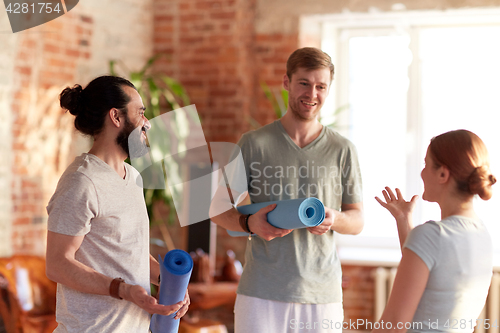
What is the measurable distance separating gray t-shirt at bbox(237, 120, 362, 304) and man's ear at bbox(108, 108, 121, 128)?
0.52 m

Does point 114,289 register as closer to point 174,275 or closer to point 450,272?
point 174,275

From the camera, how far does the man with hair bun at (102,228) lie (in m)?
1.34

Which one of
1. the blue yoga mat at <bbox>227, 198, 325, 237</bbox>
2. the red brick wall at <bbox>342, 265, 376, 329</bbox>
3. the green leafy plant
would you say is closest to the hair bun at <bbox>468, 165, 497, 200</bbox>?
the blue yoga mat at <bbox>227, 198, 325, 237</bbox>

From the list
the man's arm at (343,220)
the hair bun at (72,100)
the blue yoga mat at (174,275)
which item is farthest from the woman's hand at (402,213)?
the hair bun at (72,100)

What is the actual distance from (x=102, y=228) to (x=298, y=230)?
26.9 inches

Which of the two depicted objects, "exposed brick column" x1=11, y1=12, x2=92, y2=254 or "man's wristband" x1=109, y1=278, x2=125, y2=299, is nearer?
Result: "man's wristband" x1=109, y1=278, x2=125, y2=299

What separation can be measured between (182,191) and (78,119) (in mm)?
2208

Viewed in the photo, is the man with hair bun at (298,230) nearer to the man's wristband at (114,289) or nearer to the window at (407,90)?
the man's wristband at (114,289)

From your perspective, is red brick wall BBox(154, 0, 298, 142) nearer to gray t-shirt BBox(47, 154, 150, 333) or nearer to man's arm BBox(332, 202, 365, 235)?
man's arm BBox(332, 202, 365, 235)

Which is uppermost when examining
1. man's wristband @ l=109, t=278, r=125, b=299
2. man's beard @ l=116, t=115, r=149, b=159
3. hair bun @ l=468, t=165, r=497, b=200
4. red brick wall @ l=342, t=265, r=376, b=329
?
man's beard @ l=116, t=115, r=149, b=159

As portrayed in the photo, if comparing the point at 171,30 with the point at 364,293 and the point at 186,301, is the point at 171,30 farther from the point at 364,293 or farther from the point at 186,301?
the point at 186,301

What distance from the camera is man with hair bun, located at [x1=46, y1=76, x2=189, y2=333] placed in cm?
134

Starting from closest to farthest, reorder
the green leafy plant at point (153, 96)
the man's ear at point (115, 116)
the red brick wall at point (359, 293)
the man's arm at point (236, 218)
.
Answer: the man's ear at point (115, 116) → the man's arm at point (236, 218) → the green leafy plant at point (153, 96) → the red brick wall at point (359, 293)

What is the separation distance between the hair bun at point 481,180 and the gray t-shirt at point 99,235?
901 mm
